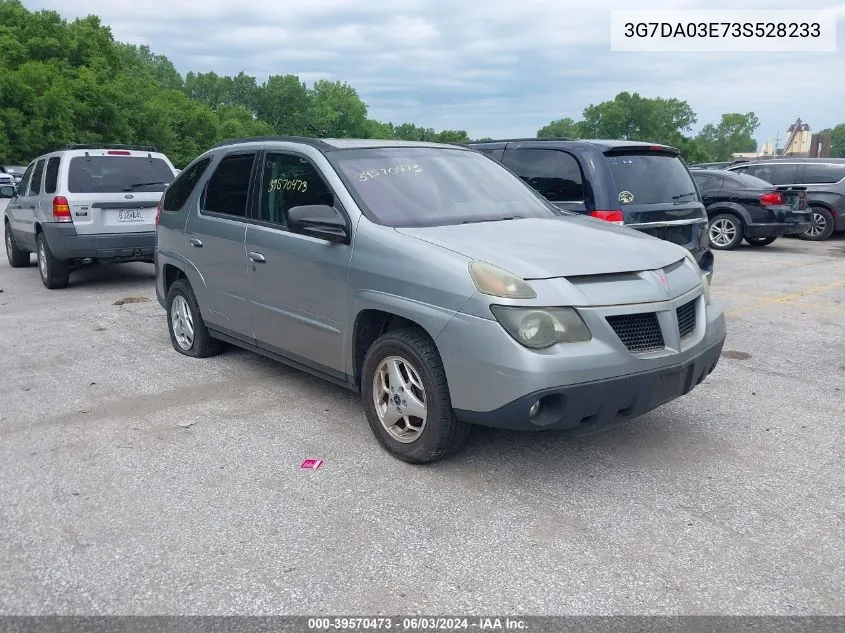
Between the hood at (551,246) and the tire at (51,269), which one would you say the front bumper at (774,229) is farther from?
the tire at (51,269)

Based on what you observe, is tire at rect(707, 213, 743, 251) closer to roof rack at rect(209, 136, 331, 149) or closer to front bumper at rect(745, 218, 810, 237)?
front bumper at rect(745, 218, 810, 237)

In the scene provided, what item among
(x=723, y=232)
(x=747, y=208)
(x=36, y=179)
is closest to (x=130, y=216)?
(x=36, y=179)

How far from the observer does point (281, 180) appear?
5.05 metres

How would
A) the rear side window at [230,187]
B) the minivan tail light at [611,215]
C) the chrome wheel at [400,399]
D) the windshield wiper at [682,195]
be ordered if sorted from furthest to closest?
1. the windshield wiper at [682,195]
2. the minivan tail light at [611,215]
3. the rear side window at [230,187]
4. the chrome wheel at [400,399]

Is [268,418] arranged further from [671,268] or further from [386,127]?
[386,127]

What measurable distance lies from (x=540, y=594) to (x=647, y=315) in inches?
58.7

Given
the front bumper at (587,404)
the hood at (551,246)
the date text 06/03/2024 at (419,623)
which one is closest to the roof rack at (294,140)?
the hood at (551,246)

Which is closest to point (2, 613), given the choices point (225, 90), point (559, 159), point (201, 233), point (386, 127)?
point (201, 233)

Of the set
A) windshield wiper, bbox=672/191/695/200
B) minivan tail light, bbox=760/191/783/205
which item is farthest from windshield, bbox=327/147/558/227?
minivan tail light, bbox=760/191/783/205

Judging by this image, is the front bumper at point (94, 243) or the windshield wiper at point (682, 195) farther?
the front bumper at point (94, 243)

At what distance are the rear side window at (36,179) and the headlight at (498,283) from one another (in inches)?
330

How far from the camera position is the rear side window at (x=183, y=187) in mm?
6031

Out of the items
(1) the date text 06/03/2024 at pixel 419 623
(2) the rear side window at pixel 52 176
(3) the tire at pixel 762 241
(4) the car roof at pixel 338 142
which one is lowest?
(3) the tire at pixel 762 241

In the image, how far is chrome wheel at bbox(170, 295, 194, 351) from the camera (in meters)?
6.24
